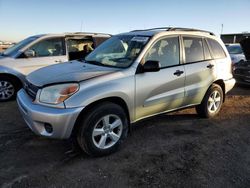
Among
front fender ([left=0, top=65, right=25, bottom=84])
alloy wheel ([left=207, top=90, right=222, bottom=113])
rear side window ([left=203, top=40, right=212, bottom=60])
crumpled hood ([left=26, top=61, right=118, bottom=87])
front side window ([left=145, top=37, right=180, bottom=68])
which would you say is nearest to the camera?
crumpled hood ([left=26, top=61, right=118, bottom=87])

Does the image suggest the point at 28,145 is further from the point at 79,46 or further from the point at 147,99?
the point at 79,46

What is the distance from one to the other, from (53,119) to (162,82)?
1.82 meters

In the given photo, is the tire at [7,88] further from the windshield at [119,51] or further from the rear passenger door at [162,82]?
the rear passenger door at [162,82]

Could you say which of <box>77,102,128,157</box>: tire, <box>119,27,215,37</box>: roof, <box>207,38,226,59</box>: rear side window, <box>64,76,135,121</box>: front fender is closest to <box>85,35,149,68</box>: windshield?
<box>119,27,215,37</box>: roof

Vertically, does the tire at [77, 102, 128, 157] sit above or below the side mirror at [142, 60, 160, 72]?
below

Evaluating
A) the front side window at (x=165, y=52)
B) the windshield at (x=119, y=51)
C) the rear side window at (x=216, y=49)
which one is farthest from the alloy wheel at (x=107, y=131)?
the rear side window at (x=216, y=49)

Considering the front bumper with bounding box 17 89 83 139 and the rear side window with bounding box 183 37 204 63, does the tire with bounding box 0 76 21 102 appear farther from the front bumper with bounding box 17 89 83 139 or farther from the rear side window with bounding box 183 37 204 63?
the rear side window with bounding box 183 37 204 63

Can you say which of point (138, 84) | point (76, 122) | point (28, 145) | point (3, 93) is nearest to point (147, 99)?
point (138, 84)

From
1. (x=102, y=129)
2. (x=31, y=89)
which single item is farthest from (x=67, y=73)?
(x=102, y=129)

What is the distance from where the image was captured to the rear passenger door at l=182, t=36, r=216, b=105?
452cm

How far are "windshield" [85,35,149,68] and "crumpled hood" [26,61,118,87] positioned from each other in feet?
0.82

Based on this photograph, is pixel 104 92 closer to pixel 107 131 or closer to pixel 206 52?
pixel 107 131

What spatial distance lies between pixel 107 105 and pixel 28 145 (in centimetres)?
145

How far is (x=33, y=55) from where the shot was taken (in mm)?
6508
